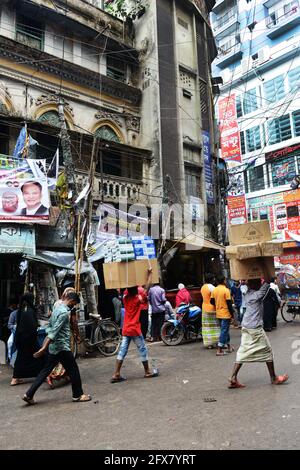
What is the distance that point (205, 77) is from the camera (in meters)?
17.6

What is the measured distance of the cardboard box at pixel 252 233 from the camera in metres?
5.56

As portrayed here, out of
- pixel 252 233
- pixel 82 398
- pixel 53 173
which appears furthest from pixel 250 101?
pixel 82 398

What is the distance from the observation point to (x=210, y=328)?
865 cm

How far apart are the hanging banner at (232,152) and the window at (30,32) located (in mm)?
17415

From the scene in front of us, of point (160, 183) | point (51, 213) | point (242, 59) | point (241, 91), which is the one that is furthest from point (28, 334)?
point (242, 59)

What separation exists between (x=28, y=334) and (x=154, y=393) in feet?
8.01

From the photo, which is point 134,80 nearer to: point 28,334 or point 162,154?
point 162,154

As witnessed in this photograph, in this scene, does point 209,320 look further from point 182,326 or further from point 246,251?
A: point 246,251

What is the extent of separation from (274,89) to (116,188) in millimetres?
21421

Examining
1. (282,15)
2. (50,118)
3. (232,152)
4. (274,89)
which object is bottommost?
(50,118)

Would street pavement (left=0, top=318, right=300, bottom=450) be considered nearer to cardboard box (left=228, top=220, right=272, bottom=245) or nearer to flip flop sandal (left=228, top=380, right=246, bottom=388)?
flip flop sandal (left=228, top=380, right=246, bottom=388)

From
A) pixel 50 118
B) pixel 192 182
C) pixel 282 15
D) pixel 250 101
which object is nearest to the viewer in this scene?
pixel 50 118

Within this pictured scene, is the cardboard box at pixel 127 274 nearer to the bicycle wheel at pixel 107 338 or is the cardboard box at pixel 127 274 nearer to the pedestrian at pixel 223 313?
the pedestrian at pixel 223 313

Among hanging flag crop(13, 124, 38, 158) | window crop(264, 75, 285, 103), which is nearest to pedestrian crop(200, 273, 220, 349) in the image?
hanging flag crop(13, 124, 38, 158)
